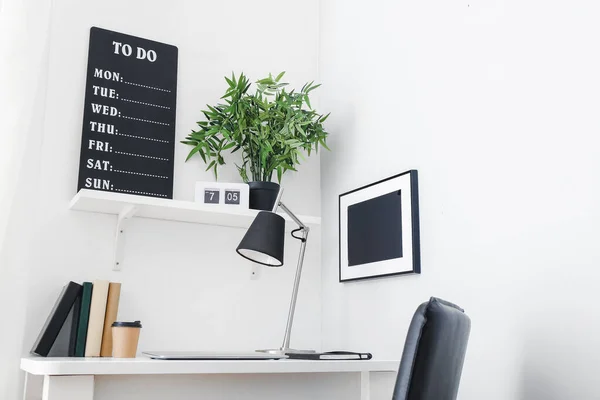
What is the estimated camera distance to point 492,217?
1648 mm

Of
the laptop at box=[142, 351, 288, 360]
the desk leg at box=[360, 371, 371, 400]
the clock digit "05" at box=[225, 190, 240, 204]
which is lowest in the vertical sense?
the desk leg at box=[360, 371, 371, 400]

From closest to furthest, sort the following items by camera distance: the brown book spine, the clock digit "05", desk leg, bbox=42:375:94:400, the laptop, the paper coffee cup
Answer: desk leg, bbox=42:375:94:400, the laptop, the paper coffee cup, the brown book spine, the clock digit "05"

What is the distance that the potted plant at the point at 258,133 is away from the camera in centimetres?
216

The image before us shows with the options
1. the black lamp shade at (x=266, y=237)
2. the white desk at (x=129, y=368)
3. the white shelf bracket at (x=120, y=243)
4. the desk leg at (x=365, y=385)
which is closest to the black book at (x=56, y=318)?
the white desk at (x=129, y=368)

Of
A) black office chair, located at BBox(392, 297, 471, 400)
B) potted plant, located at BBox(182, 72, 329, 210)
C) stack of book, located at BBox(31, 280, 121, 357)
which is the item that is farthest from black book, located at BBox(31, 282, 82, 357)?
black office chair, located at BBox(392, 297, 471, 400)

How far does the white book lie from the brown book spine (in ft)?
0.06

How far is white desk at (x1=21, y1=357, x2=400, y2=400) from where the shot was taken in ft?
4.53

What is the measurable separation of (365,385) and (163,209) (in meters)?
0.86

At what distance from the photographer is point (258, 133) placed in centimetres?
218

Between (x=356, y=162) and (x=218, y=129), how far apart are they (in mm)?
531

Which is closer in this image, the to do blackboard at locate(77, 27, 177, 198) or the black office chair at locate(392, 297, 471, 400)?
the black office chair at locate(392, 297, 471, 400)

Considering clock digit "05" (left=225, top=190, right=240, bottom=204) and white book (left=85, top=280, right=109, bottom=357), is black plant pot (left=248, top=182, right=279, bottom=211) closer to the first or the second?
clock digit "05" (left=225, top=190, right=240, bottom=204)

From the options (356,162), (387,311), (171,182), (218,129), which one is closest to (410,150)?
(356,162)

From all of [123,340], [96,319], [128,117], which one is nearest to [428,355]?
[123,340]
